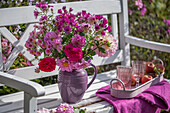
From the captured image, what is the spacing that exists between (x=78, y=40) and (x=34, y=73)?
2.36ft

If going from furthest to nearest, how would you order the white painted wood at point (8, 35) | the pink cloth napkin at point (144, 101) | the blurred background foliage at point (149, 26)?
1. the blurred background foliage at point (149, 26)
2. the white painted wood at point (8, 35)
3. the pink cloth napkin at point (144, 101)

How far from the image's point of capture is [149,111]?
179cm

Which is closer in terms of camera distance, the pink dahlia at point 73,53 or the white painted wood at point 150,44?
the pink dahlia at point 73,53

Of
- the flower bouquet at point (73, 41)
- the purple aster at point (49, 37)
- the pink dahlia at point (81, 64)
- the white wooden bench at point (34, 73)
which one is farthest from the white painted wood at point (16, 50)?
the pink dahlia at point (81, 64)

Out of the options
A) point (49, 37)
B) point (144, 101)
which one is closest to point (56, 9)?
point (49, 37)

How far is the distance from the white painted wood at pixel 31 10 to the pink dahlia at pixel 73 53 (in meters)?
0.69

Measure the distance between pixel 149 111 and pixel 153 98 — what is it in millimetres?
92

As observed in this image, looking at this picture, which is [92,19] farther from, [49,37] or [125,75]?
[125,75]

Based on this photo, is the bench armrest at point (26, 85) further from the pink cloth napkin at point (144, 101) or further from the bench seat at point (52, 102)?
the pink cloth napkin at point (144, 101)

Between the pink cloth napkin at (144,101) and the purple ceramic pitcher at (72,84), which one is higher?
the purple ceramic pitcher at (72,84)

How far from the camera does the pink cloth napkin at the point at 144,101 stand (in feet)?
5.45

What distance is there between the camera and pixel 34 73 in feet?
6.69

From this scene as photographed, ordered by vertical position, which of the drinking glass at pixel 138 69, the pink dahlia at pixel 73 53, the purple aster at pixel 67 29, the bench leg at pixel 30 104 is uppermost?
the purple aster at pixel 67 29

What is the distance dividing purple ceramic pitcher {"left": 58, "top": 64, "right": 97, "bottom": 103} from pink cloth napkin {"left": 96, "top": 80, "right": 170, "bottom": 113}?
0.19 meters
